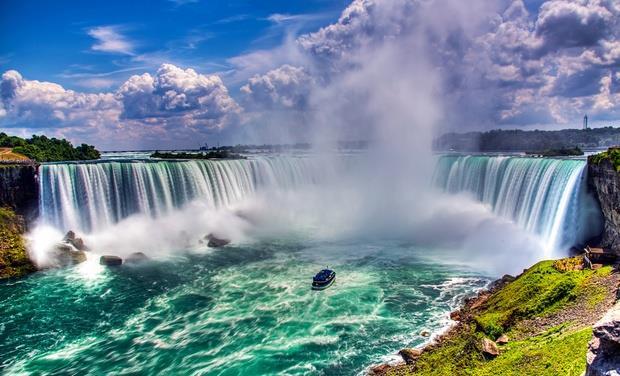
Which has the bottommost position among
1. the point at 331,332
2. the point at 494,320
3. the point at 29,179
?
the point at 331,332

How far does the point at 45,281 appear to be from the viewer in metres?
26.5

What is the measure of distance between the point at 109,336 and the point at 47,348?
257 centimetres

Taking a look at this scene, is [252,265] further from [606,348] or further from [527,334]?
[606,348]

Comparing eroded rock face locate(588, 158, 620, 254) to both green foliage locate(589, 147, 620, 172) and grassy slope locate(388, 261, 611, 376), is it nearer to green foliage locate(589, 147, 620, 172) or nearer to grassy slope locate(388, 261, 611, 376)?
green foliage locate(589, 147, 620, 172)


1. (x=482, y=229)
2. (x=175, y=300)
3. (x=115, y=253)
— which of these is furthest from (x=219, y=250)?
(x=482, y=229)

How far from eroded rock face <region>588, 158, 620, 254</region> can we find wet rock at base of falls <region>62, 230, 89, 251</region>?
116ft

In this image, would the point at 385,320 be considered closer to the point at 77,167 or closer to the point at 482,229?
the point at 482,229

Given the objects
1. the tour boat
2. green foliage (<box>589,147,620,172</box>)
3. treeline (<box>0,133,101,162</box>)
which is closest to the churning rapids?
the tour boat

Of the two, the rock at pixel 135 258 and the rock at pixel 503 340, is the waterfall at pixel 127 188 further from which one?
the rock at pixel 503 340

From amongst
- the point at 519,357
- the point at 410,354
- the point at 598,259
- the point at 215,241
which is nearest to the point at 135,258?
the point at 215,241

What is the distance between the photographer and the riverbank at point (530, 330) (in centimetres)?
1164

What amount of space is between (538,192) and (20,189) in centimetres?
3973

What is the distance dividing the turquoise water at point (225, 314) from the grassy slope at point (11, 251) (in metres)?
1.59

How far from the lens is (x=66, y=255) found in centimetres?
2973
